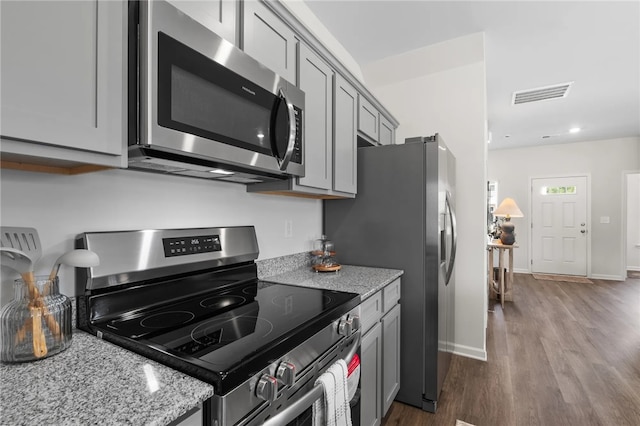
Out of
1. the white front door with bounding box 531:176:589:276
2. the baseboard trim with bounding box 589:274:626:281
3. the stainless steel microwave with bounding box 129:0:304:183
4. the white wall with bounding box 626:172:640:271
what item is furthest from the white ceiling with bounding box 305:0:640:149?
the baseboard trim with bounding box 589:274:626:281

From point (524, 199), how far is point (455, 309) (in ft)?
16.7

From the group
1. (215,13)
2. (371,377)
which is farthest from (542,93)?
(215,13)

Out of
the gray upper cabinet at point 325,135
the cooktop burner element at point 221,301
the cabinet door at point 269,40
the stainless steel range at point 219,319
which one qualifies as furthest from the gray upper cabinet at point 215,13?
the cooktop burner element at point 221,301

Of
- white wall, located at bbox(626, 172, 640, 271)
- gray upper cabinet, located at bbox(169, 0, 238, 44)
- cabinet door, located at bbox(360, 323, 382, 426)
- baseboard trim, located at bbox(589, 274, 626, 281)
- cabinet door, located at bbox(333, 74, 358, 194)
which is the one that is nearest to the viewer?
gray upper cabinet, located at bbox(169, 0, 238, 44)

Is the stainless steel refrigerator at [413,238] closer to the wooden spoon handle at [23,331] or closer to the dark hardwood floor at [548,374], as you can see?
the dark hardwood floor at [548,374]

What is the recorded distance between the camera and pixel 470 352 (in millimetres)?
2803

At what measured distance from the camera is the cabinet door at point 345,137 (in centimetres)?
195

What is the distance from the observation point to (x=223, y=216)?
1.58 meters

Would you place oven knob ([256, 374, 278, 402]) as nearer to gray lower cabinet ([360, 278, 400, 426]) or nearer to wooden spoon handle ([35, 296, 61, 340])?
wooden spoon handle ([35, 296, 61, 340])

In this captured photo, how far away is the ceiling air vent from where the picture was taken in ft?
12.0

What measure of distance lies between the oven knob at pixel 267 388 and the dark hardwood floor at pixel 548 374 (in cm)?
142

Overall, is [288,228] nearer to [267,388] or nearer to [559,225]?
[267,388]

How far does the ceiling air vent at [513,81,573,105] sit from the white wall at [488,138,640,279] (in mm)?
3083

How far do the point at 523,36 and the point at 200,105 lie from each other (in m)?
2.89
